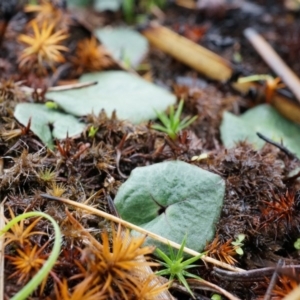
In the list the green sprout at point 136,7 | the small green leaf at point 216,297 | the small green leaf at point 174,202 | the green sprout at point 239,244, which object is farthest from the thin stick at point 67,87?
the small green leaf at point 216,297

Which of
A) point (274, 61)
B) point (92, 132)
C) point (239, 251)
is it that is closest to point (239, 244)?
point (239, 251)

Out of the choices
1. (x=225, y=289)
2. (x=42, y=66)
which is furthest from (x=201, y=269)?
(x=42, y=66)

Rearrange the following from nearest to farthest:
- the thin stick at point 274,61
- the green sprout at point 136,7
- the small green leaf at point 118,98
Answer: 1. the small green leaf at point 118,98
2. the thin stick at point 274,61
3. the green sprout at point 136,7

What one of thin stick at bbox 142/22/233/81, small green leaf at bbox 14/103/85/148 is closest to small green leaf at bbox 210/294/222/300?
small green leaf at bbox 14/103/85/148

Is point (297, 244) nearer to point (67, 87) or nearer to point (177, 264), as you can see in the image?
point (177, 264)

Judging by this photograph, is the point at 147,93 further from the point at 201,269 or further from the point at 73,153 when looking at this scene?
the point at 201,269

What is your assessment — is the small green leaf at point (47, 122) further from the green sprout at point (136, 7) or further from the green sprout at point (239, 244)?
the green sprout at point (136, 7)
